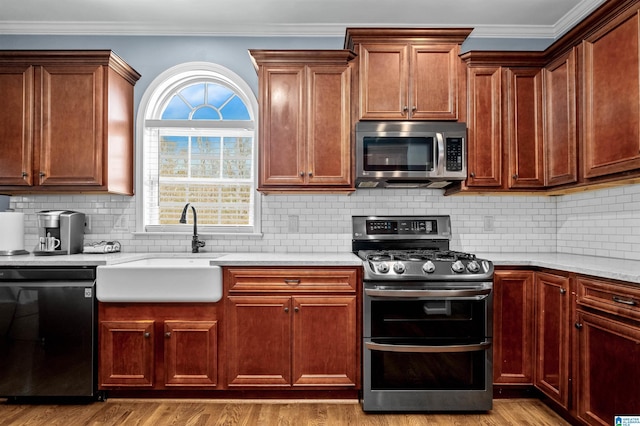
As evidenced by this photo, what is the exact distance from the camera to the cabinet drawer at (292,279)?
2.64m

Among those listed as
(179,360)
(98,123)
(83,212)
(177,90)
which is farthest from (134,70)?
(179,360)

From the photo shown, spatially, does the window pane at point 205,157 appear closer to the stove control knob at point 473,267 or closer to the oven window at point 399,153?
the oven window at point 399,153

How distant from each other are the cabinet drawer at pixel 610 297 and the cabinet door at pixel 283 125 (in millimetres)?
1827

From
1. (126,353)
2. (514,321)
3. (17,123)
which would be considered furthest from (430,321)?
(17,123)

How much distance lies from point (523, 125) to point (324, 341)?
6.87 feet

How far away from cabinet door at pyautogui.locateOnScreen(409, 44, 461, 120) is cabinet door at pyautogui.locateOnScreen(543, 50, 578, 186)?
0.66 metres

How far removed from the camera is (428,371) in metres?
2.54

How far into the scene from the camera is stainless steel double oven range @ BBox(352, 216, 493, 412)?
99.3 inches

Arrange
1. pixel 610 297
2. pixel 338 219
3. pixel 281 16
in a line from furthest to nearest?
1. pixel 338 219
2. pixel 281 16
3. pixel 610 297

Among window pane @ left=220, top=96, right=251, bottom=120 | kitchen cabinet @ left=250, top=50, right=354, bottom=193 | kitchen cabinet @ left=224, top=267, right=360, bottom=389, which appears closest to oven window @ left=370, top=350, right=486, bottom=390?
kitchen cabinet @ left=224, top=267, right=360, bottom=389

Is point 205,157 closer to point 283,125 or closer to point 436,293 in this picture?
point 283,125

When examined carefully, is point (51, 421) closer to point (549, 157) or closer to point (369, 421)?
point (369, 421)

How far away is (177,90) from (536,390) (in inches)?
138

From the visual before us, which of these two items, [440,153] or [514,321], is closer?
[514,321]
